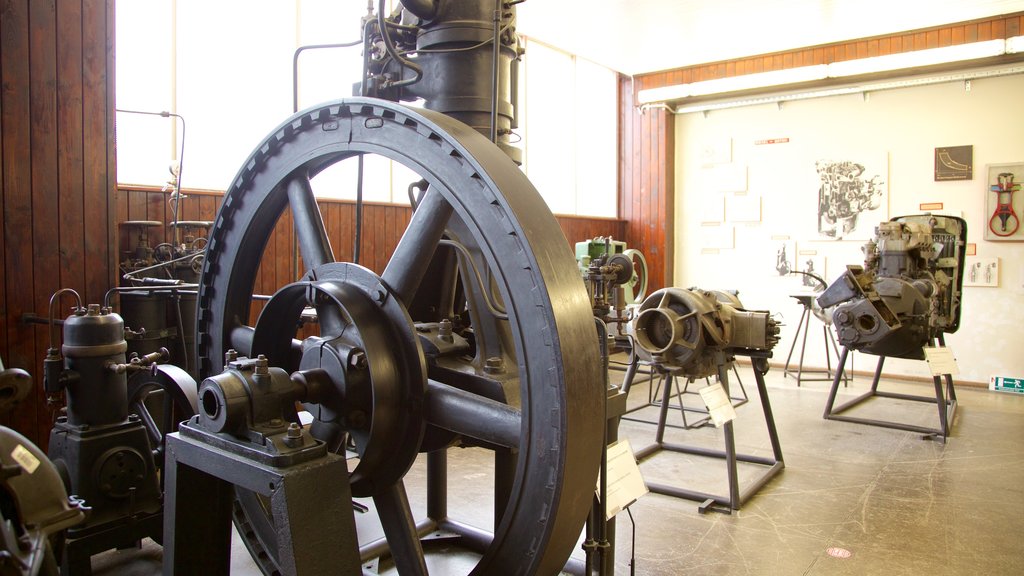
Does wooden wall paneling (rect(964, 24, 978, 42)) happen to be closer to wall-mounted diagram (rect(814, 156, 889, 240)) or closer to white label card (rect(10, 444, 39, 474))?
wall-mounted diagram (rect(814, 156, 889, 240))

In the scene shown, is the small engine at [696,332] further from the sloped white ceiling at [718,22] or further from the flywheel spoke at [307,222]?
the sloped white ceiling at [718,22]

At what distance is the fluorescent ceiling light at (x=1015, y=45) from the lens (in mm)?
5594

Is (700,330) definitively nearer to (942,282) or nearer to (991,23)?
(942,282)

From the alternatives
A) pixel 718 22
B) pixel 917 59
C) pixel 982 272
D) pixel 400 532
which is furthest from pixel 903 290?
pixel 400 532

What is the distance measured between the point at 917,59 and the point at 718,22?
162 centimetres

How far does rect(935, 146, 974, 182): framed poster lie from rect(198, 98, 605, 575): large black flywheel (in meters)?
5.69

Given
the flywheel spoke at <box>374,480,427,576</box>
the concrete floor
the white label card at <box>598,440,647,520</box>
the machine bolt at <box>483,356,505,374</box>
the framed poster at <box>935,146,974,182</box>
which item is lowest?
the concrete floor

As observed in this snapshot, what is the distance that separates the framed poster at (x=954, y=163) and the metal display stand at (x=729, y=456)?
3.75 metres

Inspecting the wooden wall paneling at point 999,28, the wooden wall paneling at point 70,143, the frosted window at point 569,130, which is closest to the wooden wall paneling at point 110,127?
the wooden wall paneling at point 70,143

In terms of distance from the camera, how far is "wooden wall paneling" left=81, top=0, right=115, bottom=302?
3053 millimetres

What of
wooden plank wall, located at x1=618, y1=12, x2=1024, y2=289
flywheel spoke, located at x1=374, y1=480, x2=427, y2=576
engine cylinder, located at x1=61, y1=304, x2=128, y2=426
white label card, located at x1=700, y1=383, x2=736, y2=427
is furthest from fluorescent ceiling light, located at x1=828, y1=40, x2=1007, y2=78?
engine cylinder, located at x1=61, y1=304, x2=128, y2=426

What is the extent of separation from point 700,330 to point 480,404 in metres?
1.97

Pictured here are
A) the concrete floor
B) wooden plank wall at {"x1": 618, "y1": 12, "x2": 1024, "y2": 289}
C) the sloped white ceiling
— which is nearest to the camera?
the concrete floor

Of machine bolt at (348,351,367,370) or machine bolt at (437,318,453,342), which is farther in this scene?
machine bolt at (437,318,453,342)
